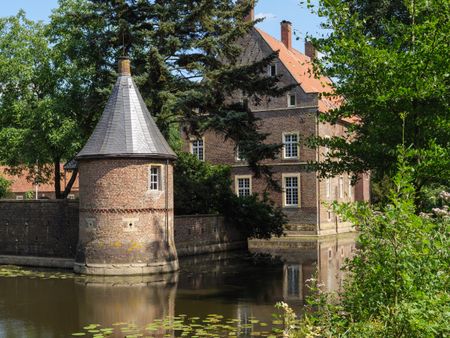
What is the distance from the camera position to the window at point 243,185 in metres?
37.0

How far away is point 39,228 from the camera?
2272 centimetres

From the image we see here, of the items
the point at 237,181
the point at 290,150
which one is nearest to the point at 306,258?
the point at 290,150

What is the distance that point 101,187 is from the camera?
1939 centimetres

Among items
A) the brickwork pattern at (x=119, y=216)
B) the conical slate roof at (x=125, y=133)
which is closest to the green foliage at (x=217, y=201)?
the conical slate roof at (x=125, y=133)

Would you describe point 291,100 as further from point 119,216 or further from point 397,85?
point 397,85

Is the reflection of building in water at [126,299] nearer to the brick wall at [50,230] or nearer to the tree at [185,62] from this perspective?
the brick wall at [50,230]

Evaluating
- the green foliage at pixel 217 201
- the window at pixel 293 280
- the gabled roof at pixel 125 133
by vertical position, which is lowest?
the window at pixel 293 280

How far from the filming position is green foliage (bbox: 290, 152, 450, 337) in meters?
5.12

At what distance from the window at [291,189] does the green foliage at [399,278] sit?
29754 millimetres

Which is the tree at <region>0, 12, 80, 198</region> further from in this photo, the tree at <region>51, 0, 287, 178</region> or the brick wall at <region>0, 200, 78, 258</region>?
the brick wall at <region>0, 200, 78, 258</region>

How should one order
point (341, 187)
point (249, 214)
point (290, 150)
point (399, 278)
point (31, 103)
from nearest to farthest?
point (399, 278)
point (249, 214)
point (31, 103)
point (290, 150)
point (341, 187)

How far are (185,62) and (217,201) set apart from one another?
6.27 m

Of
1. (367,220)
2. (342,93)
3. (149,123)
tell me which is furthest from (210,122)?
(367,220)

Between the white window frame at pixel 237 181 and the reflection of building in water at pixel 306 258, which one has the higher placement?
the white window frame at pixel 237 181
